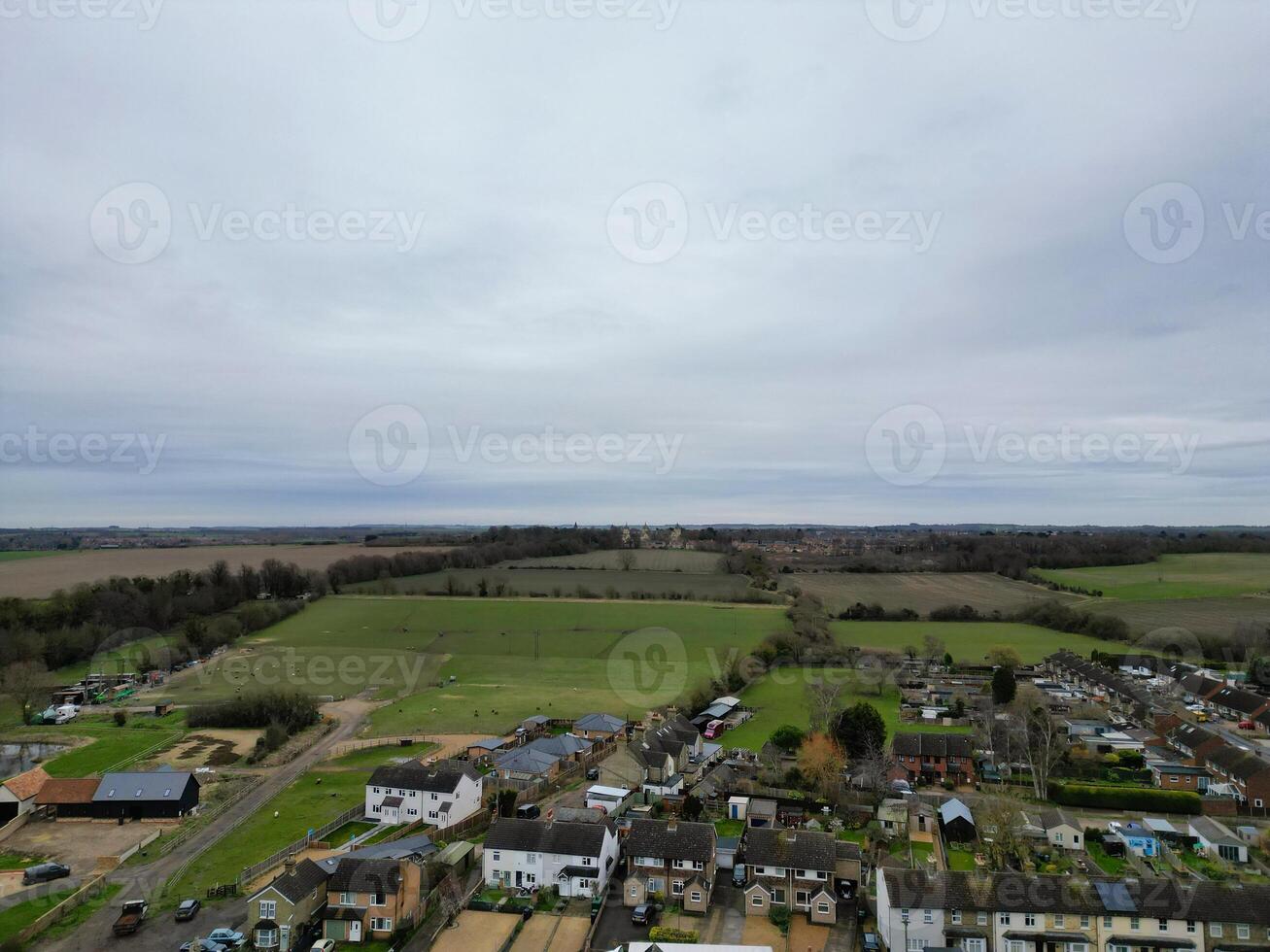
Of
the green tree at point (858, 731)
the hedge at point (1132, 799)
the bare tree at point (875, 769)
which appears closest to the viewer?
the hedge at point (1132, 799)

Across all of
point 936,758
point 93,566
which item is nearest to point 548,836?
point 936,758

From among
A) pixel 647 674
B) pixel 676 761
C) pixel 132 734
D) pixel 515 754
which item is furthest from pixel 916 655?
pixel 132 734

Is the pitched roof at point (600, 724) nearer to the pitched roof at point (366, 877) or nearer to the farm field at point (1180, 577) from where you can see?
the pitched roof at point (366, 877)

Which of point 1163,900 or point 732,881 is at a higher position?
point 1163,900

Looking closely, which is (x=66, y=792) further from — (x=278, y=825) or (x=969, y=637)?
(x=969, y=637)

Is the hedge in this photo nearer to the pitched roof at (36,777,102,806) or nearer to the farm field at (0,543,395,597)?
the pitched roof at (36,777,102,806)

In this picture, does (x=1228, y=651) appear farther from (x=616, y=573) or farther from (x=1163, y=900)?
(x=616, y=573)

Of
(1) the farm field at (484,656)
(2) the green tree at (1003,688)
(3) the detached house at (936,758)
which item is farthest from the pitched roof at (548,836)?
(2) the green tree at (1003,688)
